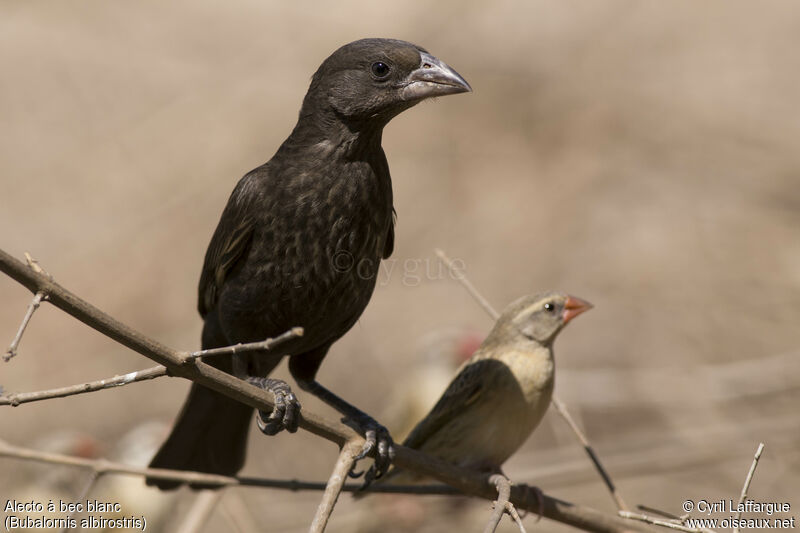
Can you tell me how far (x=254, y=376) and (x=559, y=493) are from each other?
3.13 m

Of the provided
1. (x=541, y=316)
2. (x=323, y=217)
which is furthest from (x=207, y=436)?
(x=541, y=316)

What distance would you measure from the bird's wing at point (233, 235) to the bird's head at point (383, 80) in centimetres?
52

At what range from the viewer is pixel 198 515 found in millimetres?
4152

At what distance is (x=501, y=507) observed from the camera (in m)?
3.17

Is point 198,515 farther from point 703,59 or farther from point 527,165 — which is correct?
point 703,59

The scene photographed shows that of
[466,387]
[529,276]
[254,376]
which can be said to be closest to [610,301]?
[529,276]

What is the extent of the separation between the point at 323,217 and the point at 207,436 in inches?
52.6

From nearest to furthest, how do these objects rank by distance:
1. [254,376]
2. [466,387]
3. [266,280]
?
1. [266,280]
2. [254,376]
3. [466,387]

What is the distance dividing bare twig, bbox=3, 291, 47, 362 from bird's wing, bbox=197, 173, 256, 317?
139 cm

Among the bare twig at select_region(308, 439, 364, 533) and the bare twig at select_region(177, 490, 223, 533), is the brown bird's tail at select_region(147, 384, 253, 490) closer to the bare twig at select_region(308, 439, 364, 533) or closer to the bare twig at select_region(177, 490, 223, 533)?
the bare twig at select_region(177, 490, 223, 533)

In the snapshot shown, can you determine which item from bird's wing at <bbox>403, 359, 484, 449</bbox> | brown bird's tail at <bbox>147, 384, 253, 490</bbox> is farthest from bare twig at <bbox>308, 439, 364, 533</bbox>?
bird's wing at <bbox>403, 359, 484, 449</bbox>

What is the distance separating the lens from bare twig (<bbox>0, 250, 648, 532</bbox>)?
2.53 m

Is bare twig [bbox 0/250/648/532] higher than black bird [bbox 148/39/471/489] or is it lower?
lower

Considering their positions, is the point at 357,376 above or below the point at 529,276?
below
